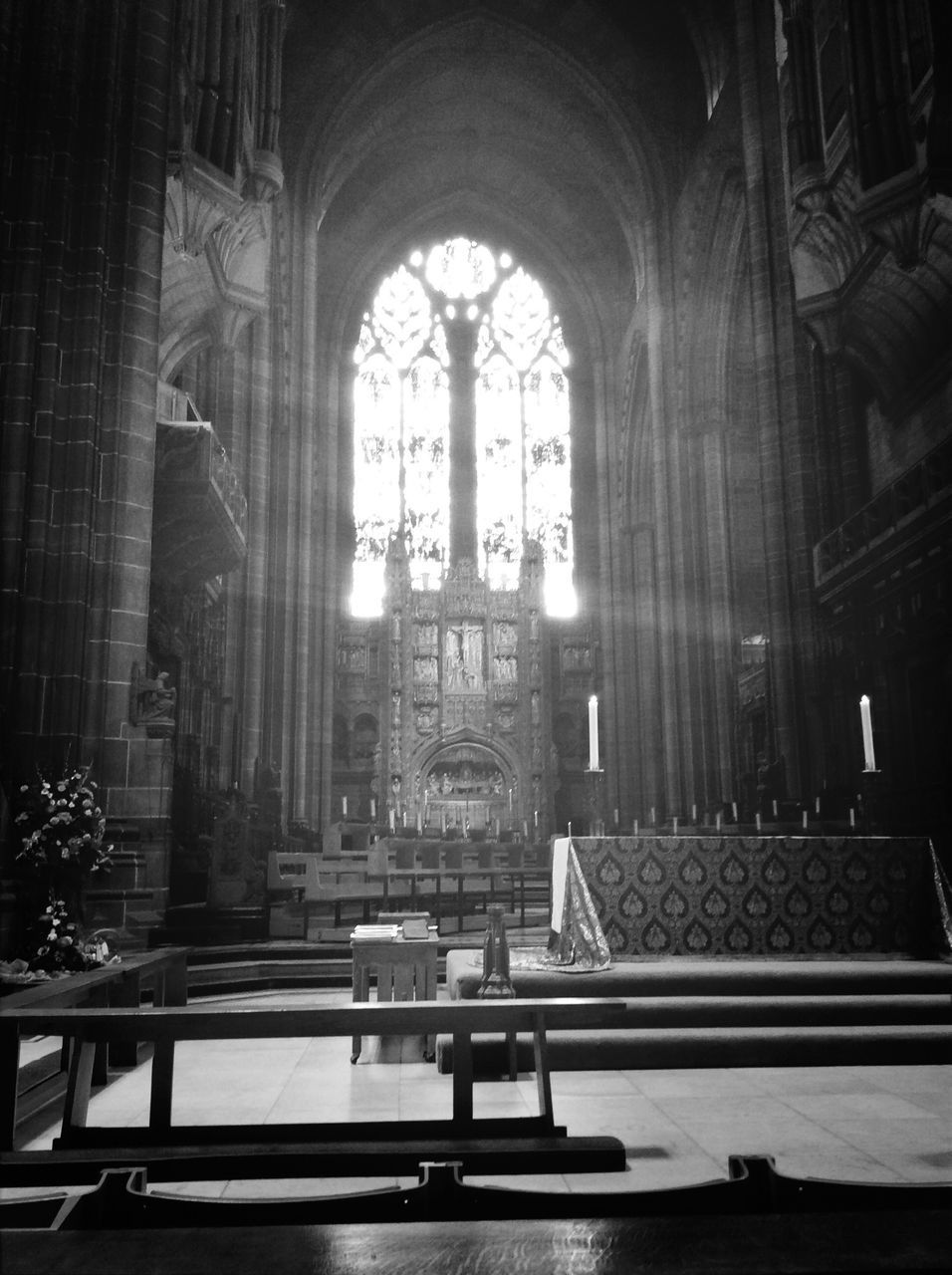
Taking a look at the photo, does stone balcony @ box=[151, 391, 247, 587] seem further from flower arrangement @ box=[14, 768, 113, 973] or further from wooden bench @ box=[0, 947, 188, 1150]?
wooden bench @ box=[0, 947, 188, 1150]

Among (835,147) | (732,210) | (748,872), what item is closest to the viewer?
(748,872)

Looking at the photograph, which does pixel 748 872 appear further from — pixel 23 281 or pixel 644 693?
pixel 644 693

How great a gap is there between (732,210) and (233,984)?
1687cm

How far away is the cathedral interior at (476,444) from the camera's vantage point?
28.0ft

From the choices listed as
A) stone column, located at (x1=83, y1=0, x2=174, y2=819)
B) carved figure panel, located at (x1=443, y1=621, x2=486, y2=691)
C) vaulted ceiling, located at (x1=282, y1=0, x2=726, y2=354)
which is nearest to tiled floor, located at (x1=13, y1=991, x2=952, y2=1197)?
stone column, located at (x1=83, y1=0, x2=174, y2=819)

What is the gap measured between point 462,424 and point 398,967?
22.8 metres

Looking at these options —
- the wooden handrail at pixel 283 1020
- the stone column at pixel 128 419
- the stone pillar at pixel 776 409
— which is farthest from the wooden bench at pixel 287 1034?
the stone pillar at pixel 776 409

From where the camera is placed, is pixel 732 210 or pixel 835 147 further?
pixel 732 210

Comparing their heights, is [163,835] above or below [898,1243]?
above

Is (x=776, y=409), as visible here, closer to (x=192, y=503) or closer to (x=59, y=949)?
(x=192, y=503)

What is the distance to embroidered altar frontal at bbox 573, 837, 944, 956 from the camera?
5336mm

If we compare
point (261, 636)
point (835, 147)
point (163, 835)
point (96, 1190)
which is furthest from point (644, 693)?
point (96, 1190)

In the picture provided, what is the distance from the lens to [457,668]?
25.3 m

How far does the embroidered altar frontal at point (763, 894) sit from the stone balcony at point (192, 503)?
6544 millimetres
